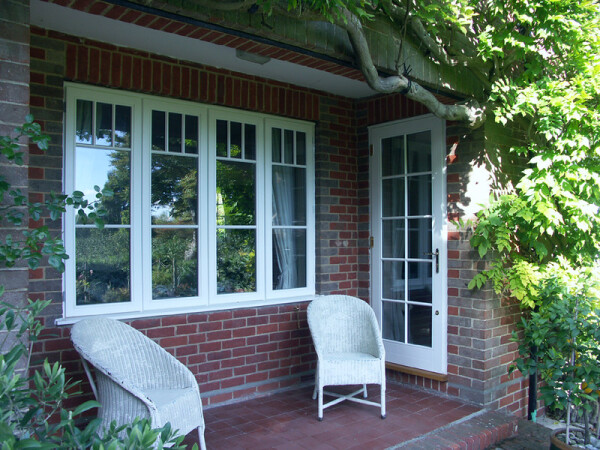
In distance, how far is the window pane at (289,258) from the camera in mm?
4539

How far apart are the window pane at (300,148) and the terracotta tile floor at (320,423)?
81.6 inches

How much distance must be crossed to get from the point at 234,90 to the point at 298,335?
7.17 ft

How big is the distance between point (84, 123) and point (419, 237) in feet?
9.48

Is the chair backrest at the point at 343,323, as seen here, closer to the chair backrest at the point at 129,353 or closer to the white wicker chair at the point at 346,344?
the white wicker chair at the point at 346,344

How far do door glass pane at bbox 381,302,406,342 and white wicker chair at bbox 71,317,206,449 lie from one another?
7.40 feet

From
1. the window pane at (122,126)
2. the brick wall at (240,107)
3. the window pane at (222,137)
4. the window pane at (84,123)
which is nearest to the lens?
the brick wall at (240,107)

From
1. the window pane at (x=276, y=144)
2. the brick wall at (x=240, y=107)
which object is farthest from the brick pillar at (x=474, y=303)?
the window pane at (x=276, y=144)

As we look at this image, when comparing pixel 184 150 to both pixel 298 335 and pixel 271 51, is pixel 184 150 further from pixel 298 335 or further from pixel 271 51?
pixel 298 335

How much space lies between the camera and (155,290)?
3.82 meters

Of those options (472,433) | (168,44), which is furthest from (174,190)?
(472,433)

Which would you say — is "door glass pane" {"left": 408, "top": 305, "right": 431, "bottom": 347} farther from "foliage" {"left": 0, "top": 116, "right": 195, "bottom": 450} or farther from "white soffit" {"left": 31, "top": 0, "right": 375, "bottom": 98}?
"foliage" {"left": 0, "top": 116, "right": 195, "bottom": 450}

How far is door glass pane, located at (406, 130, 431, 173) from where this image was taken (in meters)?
4.52

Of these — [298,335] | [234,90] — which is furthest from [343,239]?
[234,90]

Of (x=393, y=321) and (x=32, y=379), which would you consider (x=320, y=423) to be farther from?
(x=32, y=379)
